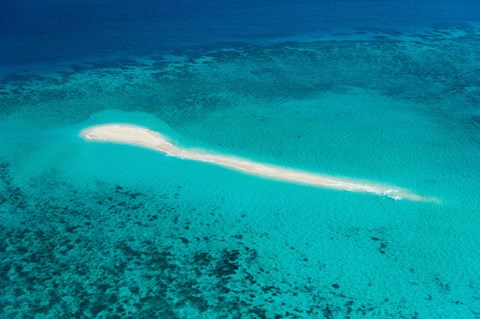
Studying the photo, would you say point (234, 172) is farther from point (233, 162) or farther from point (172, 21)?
point (172, 21)

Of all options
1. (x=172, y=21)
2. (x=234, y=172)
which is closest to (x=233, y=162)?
(x=234, y=172)

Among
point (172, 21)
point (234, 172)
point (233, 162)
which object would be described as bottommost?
point (234, 172)

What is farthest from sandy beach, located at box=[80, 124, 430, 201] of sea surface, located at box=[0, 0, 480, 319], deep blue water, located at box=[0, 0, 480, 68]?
deep blue water, located at box=[0, 0, 480, 68]

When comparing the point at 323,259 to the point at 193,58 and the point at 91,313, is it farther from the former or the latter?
the point at 193,58

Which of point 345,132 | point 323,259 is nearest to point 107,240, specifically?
point 323,259

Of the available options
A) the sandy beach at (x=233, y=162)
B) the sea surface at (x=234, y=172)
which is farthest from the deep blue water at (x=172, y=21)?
the sandy beach at (x=233, y=162)
